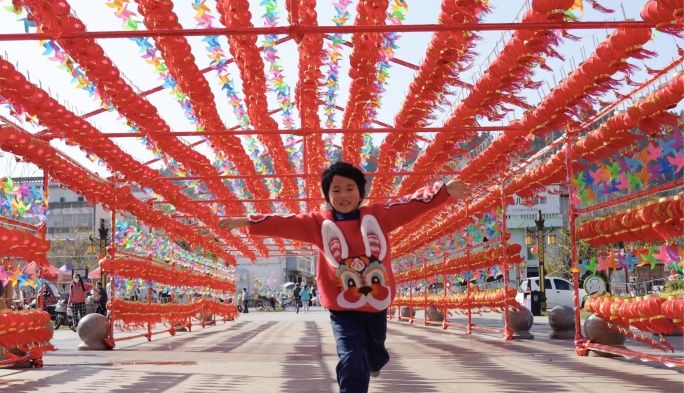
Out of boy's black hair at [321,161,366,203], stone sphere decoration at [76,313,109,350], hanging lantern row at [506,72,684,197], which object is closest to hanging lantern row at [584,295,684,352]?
hanging lantern row at [506,72,684,197]

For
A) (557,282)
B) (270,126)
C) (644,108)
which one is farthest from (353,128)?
(557,282)

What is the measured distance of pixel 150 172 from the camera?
484 inches

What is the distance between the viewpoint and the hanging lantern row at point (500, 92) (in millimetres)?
6516

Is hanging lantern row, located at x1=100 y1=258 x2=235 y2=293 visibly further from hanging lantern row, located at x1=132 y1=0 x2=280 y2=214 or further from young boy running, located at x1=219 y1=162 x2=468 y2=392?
young boy running, located at x1=219 y1=162 x2=468 y2=392

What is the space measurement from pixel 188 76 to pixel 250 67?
636 millimetres

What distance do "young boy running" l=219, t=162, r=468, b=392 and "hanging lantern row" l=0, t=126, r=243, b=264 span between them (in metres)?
4.23

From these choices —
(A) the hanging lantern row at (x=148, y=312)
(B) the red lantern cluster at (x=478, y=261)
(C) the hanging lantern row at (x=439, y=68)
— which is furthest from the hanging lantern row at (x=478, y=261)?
(A) the hanging lantern row at (x=148, y=312)

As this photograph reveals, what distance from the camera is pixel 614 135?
7707 millimetres

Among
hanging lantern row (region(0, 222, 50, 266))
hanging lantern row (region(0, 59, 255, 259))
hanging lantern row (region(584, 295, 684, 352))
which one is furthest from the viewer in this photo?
hanging lantern row (region(0, 222, 50, 266))

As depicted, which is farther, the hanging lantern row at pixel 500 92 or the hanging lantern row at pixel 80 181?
the hanging lantern row at pixel 80 181

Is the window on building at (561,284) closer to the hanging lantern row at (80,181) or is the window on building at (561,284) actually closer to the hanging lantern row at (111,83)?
the hanging lantern row at (80,181)

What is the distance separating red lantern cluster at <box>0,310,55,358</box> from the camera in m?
7.67

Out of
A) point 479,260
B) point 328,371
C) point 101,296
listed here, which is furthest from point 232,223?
point 101,296

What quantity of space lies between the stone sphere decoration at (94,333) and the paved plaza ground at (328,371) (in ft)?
1.93
